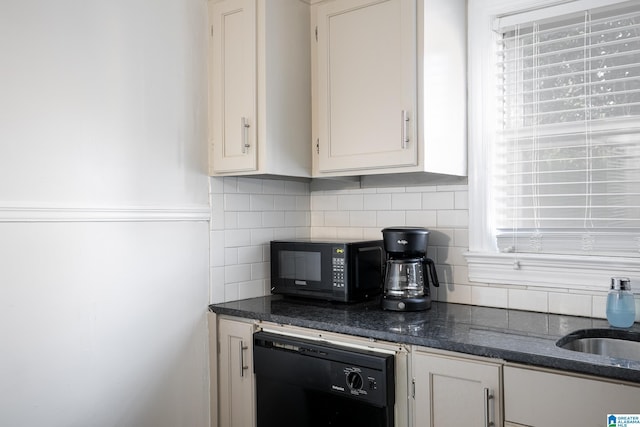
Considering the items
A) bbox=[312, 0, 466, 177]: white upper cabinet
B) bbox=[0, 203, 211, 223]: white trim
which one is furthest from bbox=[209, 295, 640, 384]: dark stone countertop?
bbox=[312, 0, 466, 177]: white upper cabinet

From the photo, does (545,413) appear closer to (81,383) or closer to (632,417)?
(632,417)

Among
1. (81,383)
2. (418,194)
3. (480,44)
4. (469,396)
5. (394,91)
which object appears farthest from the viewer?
(418,194)

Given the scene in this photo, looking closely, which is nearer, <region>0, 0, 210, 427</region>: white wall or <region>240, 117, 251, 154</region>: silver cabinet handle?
<region>0, 0, 210, 427</region>: white wall

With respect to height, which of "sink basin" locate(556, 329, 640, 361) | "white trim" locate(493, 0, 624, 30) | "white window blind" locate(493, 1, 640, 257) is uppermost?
"white trim" locate(493, 0, 624, 30)

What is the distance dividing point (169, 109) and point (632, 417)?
1.96m

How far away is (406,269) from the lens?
225 centimetres

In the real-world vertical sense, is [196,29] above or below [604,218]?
above

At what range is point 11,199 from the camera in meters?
1.79

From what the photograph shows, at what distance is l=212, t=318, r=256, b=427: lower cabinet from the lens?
2.27 meters

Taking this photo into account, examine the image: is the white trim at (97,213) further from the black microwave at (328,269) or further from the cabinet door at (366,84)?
the cabinet door at (366,84)

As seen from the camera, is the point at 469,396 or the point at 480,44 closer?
the point at 469,396

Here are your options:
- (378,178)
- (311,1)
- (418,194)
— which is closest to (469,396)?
(418,194)

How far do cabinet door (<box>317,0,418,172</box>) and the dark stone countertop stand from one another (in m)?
0.62

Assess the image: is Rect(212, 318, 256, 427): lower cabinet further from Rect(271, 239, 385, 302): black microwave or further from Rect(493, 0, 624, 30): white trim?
Rect(493, 0, 624, 30): white trim
